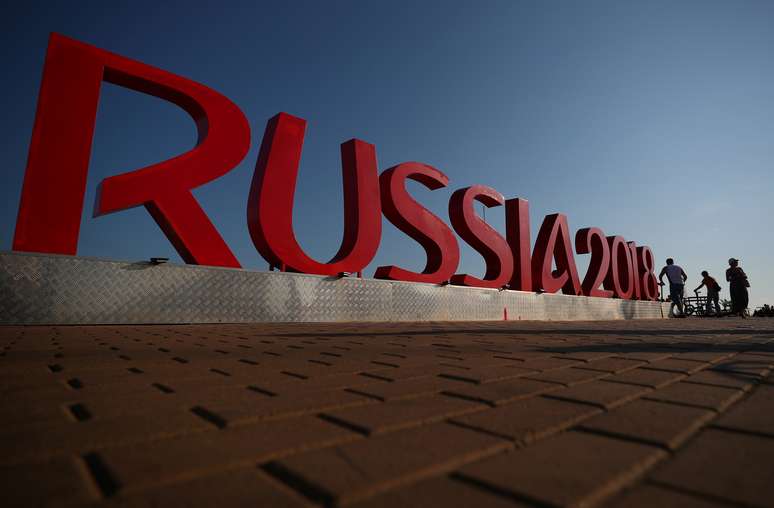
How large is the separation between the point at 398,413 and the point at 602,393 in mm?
753

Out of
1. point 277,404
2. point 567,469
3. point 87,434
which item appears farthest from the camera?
point 277,404

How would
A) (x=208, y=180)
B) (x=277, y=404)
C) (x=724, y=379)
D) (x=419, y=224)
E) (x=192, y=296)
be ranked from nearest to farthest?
(x=277, y=404)
(x=724, y=379)
(x=192, y=296)
(x=208, y=180)
(x=419, y=224)

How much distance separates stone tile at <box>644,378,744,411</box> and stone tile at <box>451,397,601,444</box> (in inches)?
13.5

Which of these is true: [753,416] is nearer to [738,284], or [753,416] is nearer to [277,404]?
[277,404]

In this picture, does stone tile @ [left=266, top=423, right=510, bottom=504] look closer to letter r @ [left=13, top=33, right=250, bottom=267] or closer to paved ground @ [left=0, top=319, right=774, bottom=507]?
paved ground @ [left=0, top=319, right=774, bottom=507]

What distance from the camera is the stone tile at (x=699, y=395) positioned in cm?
122

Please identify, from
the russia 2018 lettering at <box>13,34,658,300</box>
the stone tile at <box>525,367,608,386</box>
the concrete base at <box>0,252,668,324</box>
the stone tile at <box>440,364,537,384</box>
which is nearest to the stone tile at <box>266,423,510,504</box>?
the stone tile at <box>440,364,537,384</box>

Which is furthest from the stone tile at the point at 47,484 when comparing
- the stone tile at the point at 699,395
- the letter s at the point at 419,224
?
the letter s at the point at 419,224

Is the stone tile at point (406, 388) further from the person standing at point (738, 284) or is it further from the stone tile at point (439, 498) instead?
the person standing at point (738, 284)

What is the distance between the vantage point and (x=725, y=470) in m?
0.74

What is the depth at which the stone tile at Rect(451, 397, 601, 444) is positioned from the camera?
3.05 ft

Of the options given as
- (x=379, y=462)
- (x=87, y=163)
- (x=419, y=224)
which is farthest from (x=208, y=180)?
(x=379, y=462)

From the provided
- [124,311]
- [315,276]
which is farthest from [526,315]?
[124,311]

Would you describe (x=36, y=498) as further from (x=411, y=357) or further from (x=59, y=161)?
(x=59, y=161)
